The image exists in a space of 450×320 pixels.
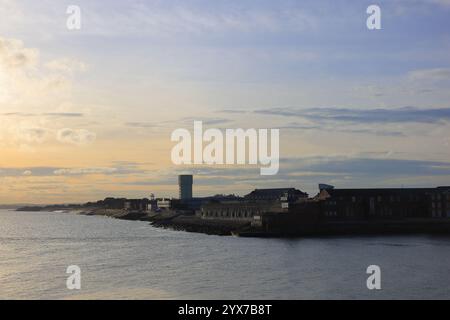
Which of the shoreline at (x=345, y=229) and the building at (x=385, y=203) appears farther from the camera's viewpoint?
the building at (x=385, y=203)

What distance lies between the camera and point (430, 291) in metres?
45.2

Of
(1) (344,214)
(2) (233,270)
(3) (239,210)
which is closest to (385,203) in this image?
(1) (344,214)

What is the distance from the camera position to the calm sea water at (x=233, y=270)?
147ft

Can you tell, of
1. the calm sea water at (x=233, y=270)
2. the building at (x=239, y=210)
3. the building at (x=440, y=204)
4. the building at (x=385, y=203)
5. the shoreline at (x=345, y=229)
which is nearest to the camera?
the calm sea water at (x=233, y=270)

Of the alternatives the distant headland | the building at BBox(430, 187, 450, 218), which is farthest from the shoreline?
the building at BBox(430, 187, 450, 218)

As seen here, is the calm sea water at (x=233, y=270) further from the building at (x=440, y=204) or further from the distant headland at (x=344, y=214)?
the building at (x=440, y=204)

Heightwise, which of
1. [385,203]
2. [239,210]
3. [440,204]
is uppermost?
[385,203]

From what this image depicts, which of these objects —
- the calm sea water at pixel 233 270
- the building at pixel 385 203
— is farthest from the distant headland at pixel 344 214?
the calm sea water at pixel 233 270

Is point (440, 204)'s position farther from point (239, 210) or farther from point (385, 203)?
point (239, 210)

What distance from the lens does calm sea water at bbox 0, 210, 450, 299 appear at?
4491cm

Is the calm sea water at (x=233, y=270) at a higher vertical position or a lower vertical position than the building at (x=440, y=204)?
lower

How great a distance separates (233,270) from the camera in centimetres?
5666

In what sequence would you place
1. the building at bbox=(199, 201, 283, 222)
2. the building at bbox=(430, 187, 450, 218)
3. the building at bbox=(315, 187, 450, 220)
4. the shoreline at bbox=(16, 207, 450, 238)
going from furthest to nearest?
the building at bbox=(430, 187, 450, 218)
the building at bbox=(199, 201, 283, 222)
the building at bbox=(315, 187, 450, 220)
the shoreline at bbox=(16, 207, 450, 238)

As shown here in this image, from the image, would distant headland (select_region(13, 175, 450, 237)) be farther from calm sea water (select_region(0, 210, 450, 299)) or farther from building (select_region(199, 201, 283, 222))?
calm sea water (select_region(0, 210, 450, 299))
